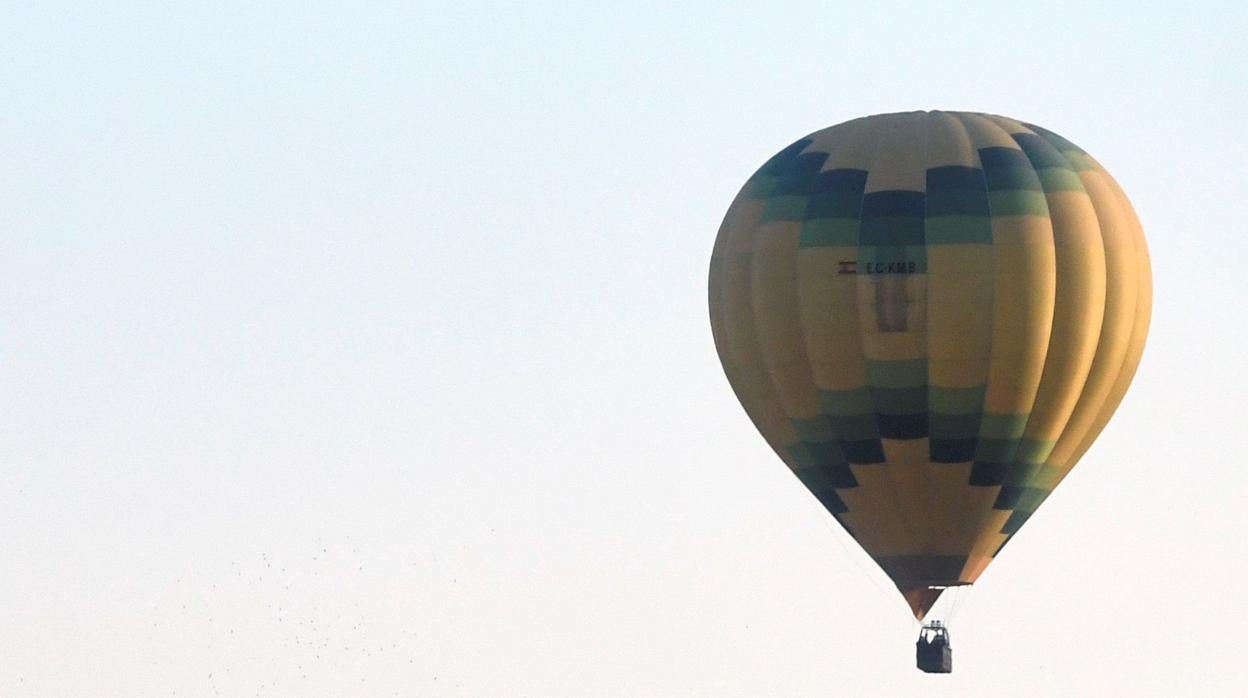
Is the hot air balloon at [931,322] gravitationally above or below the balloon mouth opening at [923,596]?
above

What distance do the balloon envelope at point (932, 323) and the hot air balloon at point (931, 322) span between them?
0.12 ft

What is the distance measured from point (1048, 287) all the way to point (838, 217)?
4026 millimetres

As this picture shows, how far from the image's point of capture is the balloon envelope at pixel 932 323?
360 feet

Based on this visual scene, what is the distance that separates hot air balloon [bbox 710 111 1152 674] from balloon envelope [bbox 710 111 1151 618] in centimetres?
4

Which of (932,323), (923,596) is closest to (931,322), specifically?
(932,323)

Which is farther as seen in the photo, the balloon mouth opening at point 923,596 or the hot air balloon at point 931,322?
the balloon mouth opening at point 923,596

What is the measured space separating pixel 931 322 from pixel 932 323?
25 mm

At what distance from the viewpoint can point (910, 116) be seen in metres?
112

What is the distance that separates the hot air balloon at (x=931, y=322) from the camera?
109812mm

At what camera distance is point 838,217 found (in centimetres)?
11038

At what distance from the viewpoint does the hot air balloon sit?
110m

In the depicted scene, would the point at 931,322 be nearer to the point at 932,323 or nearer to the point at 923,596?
the point at 932,323

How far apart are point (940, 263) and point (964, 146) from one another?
8.33 feet

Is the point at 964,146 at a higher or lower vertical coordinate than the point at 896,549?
higher
